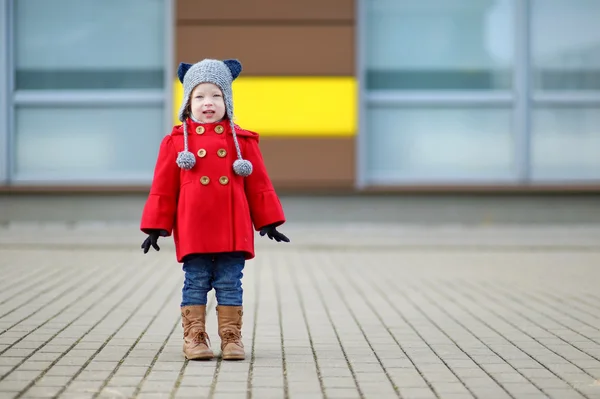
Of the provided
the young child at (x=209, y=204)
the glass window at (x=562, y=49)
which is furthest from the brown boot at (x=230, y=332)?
the glass window at (x=562, y=49)

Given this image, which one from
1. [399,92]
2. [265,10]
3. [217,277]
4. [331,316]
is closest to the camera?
[217,277]

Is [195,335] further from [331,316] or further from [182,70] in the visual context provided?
[331,316]

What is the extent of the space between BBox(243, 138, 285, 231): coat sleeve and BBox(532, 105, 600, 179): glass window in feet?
26.5

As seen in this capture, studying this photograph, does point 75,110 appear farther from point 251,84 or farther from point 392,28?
point 392,28

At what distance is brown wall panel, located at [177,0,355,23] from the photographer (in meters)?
12.5

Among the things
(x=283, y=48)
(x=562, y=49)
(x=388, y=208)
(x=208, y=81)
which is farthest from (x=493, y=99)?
(x=208, y=81)

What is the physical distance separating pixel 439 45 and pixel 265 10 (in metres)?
2.27

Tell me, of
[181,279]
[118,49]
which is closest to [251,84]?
[118,49]

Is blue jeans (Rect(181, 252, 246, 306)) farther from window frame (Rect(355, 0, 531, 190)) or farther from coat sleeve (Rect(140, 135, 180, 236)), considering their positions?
window frame (Rect(355, 0, 531, 190))

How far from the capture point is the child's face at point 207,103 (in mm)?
5551

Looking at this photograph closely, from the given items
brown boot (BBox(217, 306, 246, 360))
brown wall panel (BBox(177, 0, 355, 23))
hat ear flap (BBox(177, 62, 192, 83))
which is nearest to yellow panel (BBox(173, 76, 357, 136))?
brown wall panel (BBox(177, 0, 355, 23))

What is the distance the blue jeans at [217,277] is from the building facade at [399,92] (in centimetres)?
745

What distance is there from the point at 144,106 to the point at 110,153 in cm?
72

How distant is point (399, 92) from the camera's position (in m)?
13.1
